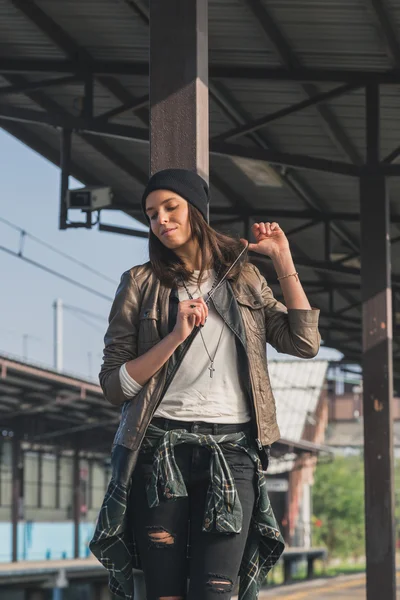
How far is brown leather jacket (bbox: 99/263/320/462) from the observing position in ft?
9.98

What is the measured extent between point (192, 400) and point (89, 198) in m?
10.9

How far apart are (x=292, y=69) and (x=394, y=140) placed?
2293mm

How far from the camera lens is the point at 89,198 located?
13750mm

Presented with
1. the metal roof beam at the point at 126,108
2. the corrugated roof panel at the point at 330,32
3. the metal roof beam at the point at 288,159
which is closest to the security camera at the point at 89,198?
the metal roof beam at the point at 126,108

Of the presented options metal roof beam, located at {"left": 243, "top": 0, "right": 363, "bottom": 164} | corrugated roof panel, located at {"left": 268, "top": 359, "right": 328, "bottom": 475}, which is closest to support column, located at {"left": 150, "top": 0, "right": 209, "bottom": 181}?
metal roof beam, located at {"left": 243, "top": 0, "right": 363, "bottom": 164}

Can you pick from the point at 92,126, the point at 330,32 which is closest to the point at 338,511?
the point at 92,126

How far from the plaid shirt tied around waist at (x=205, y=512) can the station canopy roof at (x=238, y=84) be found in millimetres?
6570

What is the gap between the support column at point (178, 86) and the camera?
14.3ft

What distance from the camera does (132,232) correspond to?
49.1 ft

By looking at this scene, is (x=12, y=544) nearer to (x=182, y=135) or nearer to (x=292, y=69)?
(x=292, y=69)

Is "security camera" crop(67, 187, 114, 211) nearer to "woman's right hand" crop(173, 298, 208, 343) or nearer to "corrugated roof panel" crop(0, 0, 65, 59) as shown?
"corrugated roof panel" crop(0, 0, 65, 59)

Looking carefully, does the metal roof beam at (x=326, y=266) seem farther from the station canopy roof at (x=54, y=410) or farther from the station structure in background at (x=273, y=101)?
the station canopy roof at (x=54, y=410)

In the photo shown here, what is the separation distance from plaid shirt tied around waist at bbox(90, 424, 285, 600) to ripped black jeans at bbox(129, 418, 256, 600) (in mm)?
23

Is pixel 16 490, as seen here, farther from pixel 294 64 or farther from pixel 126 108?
pixel 294 64
